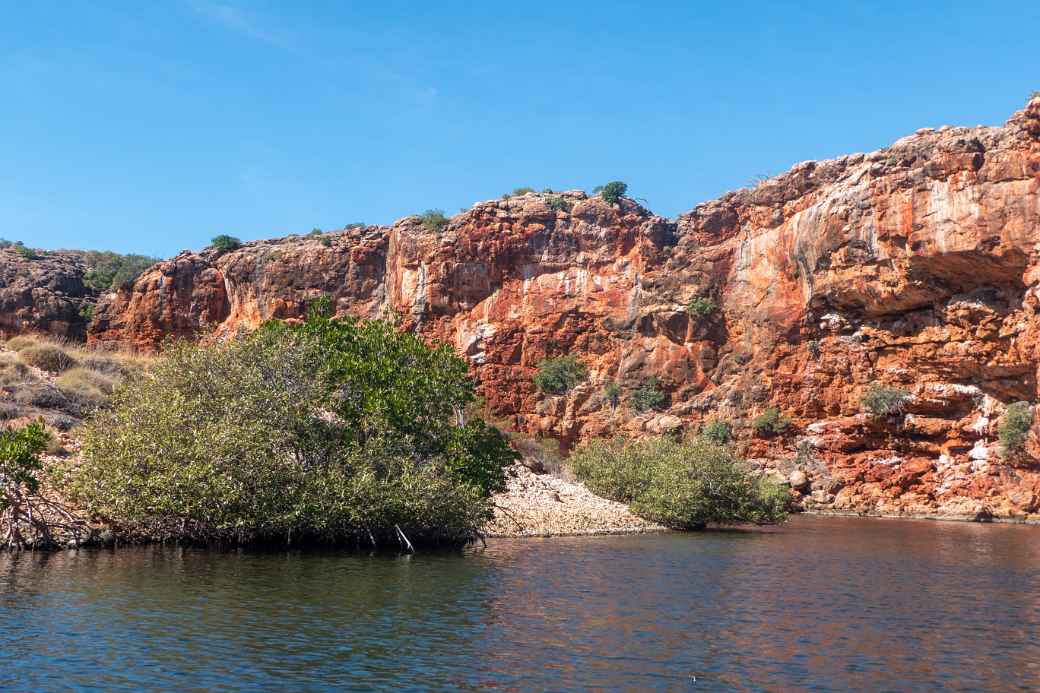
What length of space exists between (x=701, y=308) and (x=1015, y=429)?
27407 mm

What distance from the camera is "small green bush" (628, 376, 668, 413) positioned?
79.6 meters

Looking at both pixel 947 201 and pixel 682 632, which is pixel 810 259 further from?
pixel 682 632

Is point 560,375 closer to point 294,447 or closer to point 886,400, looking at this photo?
point 886,400

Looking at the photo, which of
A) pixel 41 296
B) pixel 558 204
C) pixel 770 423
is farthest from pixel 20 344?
pixel 770 423

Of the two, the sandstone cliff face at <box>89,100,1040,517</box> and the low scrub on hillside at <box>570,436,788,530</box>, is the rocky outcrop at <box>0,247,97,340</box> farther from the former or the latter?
the low scrub on hillside at <box>570,436,788,530</box>

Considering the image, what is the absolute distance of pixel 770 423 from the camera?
74.9 m

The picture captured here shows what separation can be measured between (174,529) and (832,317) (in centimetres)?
5926

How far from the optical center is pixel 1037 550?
4059 cm

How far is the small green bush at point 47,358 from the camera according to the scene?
163 feet

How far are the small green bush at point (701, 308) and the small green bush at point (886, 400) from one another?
16.4 m

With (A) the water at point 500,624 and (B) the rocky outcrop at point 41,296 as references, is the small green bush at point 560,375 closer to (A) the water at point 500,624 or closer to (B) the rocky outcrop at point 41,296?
(B) the rocky outcrop at point 41,296

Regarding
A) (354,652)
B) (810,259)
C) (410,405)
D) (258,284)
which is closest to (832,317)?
(810,259)

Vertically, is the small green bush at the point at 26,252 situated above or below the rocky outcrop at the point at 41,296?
above

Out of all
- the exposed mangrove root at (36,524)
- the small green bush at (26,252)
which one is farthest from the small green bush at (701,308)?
the small green bush at (26,252)
